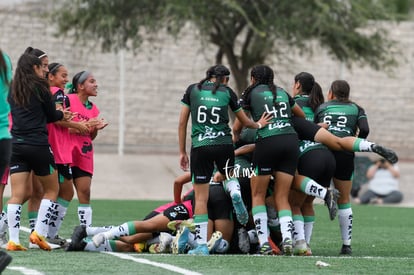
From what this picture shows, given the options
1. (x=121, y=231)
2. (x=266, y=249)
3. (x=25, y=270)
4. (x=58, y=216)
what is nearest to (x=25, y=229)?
(x=58, y=216)

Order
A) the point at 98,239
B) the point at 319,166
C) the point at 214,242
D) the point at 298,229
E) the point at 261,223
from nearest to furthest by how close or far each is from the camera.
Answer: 1. the point at 98,239
2. the point at 214,242
3. the point at 261,223
4. the point at 298,229
5. the point at 319,166

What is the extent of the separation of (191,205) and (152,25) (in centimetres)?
1334

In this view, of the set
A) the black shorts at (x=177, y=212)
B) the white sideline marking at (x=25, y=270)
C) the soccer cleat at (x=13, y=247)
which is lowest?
the soccer cleat at (x=13, y=247)

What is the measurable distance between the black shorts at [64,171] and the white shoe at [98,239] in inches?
44.6

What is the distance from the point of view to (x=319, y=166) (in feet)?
39.1

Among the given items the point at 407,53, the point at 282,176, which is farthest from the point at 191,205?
the point at 407,53

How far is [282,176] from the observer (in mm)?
11555

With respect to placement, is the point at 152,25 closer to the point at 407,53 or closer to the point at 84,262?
the point at 407,53

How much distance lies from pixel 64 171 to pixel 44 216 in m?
0.83

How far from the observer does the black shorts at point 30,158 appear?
35.8 ft

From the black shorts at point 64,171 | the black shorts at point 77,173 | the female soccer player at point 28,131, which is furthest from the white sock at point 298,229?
the female soccer player at point 28,131

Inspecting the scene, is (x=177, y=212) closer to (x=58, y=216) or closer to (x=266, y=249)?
(x=266, y=249)

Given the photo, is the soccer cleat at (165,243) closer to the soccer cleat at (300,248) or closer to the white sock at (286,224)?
the white sock at (286,224)

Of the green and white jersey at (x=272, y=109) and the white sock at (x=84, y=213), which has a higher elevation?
the green and white jersey at (x=272, y=109)
